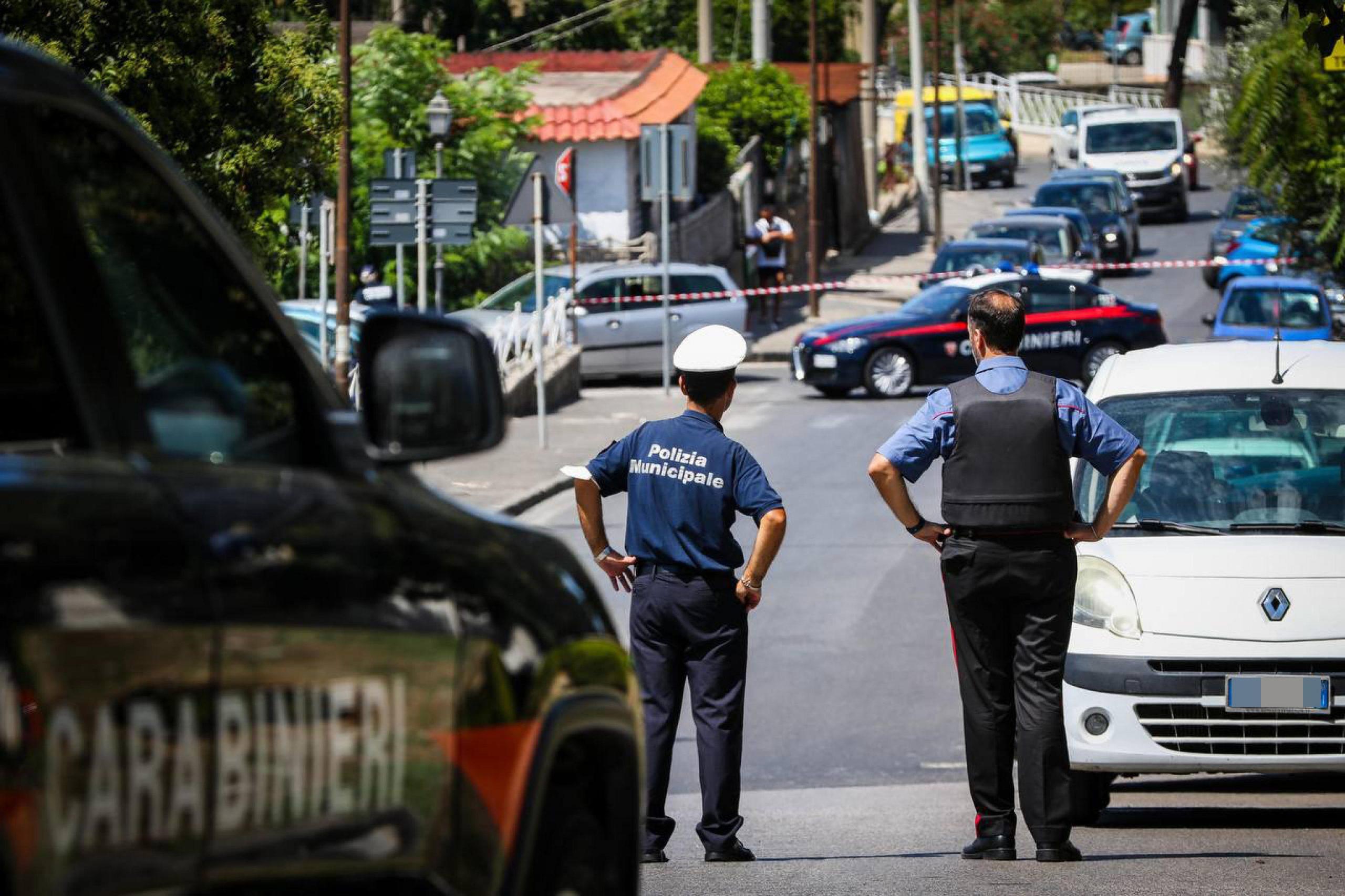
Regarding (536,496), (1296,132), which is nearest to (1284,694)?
(1296,132)

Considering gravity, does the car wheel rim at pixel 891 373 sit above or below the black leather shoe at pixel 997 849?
above

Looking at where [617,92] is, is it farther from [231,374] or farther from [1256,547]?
[231,374]


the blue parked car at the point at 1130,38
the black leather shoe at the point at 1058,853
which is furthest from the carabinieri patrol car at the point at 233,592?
the blue parked car at the point at 1130,38

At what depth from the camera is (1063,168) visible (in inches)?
2569

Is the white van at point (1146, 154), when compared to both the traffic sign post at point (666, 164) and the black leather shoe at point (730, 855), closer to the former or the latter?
the traffic sign post at point (666, 164)

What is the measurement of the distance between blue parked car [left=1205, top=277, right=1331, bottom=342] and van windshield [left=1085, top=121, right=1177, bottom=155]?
26.8 metres

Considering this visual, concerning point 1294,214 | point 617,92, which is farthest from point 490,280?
point 1294,214

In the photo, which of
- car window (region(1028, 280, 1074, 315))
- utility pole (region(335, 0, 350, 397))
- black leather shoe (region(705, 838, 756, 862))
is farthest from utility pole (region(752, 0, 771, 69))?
black leather shoe (region(705, 838, 756, 862))

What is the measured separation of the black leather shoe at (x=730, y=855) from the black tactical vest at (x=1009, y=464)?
4.11ft

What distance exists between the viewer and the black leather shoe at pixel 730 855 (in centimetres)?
719

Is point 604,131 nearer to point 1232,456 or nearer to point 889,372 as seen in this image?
point 889,372

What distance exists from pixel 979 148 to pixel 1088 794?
5860cm

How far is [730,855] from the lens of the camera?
7203 mm

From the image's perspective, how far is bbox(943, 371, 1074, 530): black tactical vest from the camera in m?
6.95
